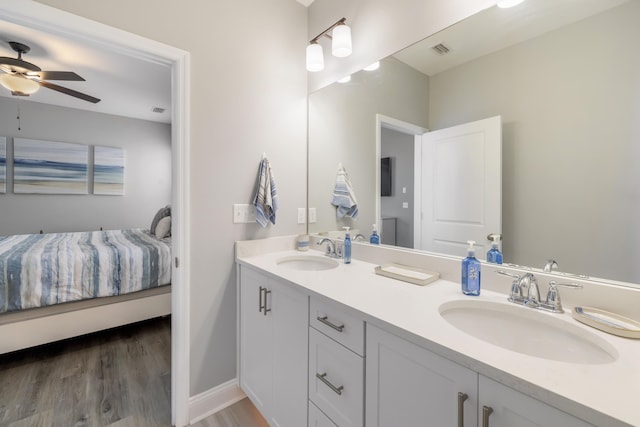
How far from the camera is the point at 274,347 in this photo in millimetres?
1360

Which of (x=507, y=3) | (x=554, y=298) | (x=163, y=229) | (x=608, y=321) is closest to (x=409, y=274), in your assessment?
(x=554, y=298)

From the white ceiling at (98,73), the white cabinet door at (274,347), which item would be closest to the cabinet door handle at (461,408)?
the white cabinet door at (274,347)

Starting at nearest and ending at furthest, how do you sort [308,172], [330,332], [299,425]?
[330,332]
[299,425]
[308,172]

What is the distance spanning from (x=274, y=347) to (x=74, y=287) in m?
1.90

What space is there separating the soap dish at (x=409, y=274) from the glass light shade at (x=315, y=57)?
1346mm

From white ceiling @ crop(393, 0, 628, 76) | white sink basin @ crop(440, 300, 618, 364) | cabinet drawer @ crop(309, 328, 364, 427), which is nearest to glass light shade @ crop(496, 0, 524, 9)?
white ceiling @ crop(393, 0, 628, 76)

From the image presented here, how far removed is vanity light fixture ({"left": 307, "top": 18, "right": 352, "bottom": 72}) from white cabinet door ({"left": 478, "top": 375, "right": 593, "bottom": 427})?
1.68m

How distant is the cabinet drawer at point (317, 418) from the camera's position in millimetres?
1038

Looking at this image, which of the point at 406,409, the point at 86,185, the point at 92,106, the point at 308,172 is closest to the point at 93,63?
the point at 92,106

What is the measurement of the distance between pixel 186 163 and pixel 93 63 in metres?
2.23

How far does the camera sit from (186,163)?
1486mm

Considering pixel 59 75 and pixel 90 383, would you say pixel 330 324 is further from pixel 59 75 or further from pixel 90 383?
pixel 59 75

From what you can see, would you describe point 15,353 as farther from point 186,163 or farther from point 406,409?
point 406,409

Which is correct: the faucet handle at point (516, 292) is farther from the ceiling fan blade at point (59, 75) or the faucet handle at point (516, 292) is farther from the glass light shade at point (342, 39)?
the ceiling fan blade at point (59, 75)
